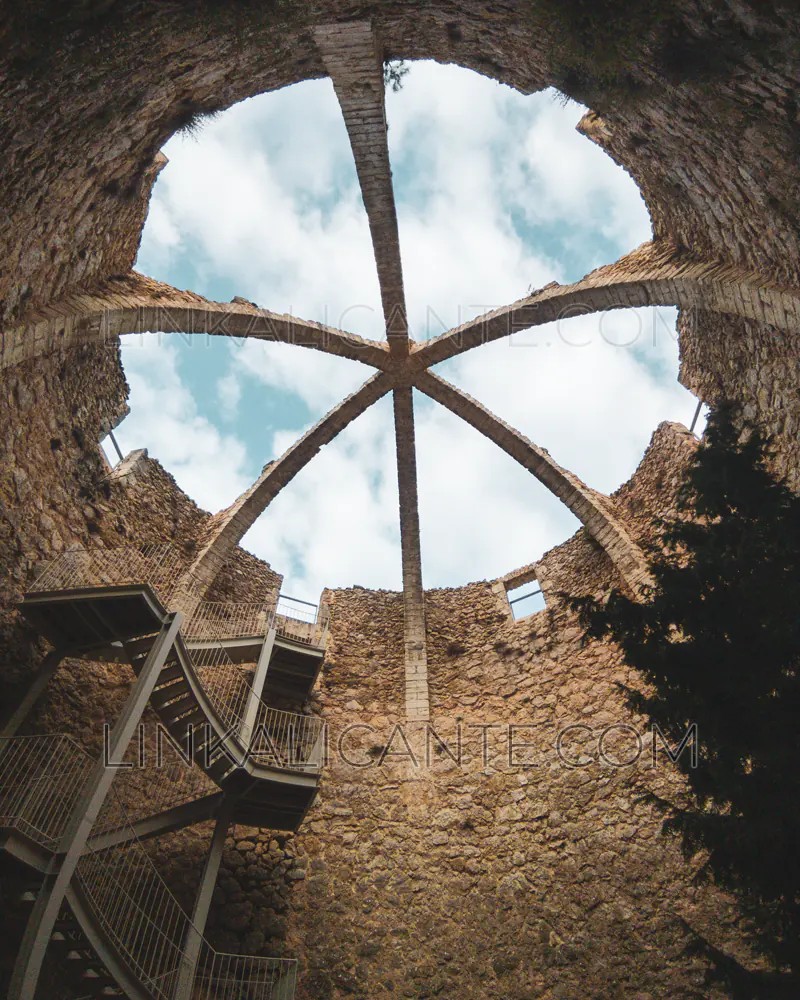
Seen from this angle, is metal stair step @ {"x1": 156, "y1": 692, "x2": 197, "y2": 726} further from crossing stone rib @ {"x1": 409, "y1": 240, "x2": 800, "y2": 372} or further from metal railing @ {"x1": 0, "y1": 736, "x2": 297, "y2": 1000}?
crossing stone rib @ {"x1": 409, "y1": 240, "x2": 800, "y2": 372}

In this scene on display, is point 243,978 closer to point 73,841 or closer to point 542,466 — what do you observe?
point 73,841

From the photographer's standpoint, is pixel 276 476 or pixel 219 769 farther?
pixel 276 476

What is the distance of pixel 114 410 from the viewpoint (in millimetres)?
11508

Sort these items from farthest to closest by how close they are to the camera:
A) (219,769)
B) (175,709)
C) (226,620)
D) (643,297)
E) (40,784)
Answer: (226,620) → (643,297) → (175,709) → (219,769) → (40,784)

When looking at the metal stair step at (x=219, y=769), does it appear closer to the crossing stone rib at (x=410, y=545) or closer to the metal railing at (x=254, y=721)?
the metal railing at (x=254, y=721)

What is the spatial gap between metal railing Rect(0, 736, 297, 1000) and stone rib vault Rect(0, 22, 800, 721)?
158 inches

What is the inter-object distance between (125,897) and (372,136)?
8.78 meters

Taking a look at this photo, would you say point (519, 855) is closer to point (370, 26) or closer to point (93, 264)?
point (93, 264)

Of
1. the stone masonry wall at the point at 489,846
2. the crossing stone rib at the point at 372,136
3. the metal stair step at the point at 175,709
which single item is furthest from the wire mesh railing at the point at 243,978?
the crossing stone rib at the point at 372,136

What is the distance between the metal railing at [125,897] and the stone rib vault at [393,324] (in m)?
4.02

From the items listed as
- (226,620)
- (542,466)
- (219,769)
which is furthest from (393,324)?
(219,769)

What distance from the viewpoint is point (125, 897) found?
23.0ft

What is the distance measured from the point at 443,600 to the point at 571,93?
8.45 meters

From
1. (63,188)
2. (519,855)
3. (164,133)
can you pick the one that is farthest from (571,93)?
(519,855)
